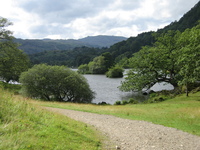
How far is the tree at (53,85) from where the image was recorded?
38656 mm

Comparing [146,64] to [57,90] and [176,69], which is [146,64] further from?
[57,90]

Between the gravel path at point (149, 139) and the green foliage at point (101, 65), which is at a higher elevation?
the green foliage at point (101, 65)

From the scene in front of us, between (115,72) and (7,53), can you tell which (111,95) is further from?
(115,72)

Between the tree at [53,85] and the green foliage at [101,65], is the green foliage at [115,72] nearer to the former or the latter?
the green foliage at [101,65]

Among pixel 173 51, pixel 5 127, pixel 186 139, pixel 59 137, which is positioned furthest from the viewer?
pixel 173 51

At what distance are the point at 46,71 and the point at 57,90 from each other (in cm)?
481

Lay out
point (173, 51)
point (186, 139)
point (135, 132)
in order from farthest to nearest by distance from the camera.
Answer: point (173, 51) < point (135, 132) < point (186, 139)

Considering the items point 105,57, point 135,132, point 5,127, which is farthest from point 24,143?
point 105,57

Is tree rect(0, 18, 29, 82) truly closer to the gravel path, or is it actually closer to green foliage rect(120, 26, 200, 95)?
green foliage rect(120, 26, 200, 95)

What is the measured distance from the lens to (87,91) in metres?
39.5

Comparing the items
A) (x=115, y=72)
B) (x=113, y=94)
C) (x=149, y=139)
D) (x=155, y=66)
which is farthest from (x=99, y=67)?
(x=149, y=139)

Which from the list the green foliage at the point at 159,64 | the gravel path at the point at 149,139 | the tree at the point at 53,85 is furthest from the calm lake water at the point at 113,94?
the gravel path at the point at 149,139

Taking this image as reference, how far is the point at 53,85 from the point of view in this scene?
1535 inches

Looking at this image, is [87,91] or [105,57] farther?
[105,57]
